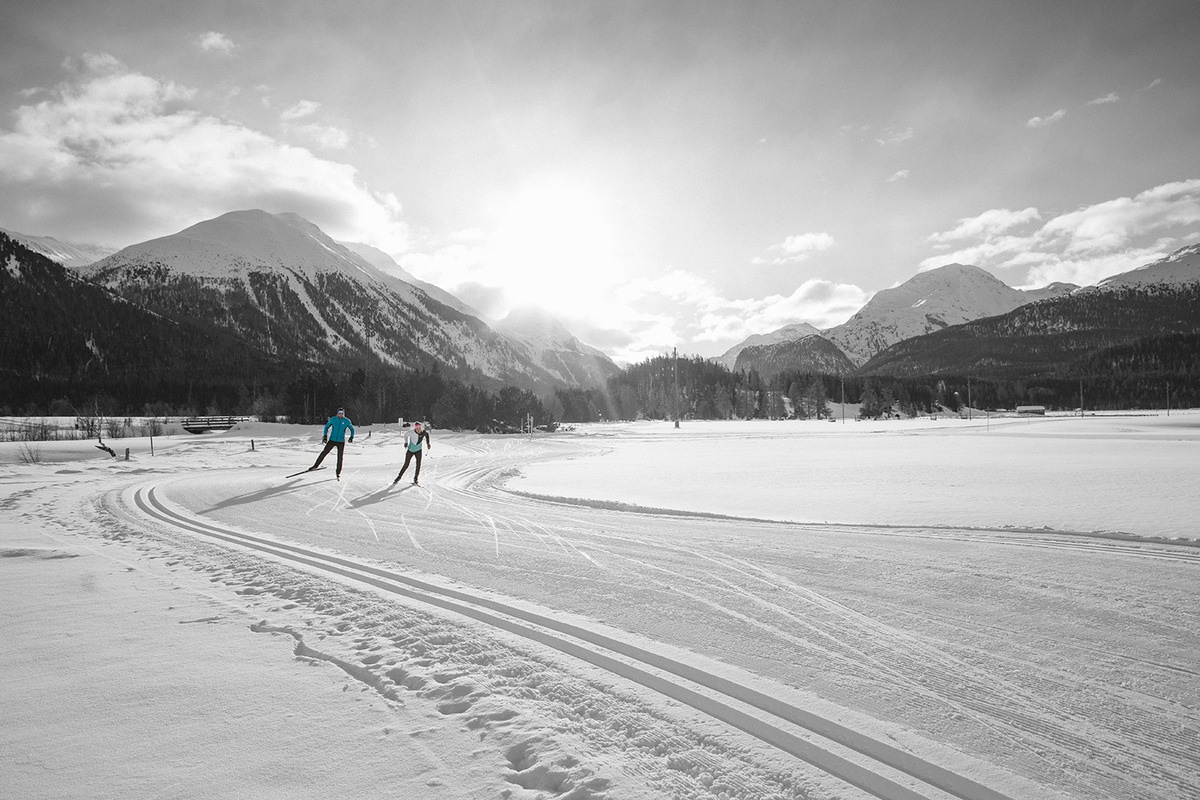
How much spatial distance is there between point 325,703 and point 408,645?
874mm

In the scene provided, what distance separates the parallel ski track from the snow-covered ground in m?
0.02

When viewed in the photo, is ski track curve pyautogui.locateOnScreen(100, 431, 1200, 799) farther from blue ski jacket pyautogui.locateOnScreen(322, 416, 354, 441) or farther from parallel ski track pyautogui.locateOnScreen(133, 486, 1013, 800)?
blue ski jacket pyautogui.locateOnScreen(322, 416, 354, 441)

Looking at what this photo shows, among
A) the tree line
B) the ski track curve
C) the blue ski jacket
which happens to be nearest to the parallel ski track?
the ski track curve

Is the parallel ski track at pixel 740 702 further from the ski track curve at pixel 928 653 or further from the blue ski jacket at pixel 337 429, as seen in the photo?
the blue ski jacket at pixel 337 429

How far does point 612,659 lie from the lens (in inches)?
148

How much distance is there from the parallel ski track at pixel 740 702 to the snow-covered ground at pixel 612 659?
2 cm

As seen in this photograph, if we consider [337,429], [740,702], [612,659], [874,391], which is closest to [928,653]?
[740,702]

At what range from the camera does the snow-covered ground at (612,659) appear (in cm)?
256

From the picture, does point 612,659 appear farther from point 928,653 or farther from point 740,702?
point 928,653

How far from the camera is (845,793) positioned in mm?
2389

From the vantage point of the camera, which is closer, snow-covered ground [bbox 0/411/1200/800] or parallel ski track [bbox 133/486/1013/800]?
parallel ski track [bbox 133/486/1013/800]

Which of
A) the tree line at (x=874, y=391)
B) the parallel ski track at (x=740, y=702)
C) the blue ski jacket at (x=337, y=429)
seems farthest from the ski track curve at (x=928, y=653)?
the tree line at (x=874, y=391)

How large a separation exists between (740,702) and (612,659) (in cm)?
94

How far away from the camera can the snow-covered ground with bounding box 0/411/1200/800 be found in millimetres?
2559
